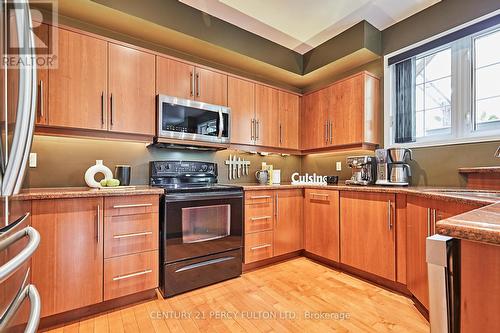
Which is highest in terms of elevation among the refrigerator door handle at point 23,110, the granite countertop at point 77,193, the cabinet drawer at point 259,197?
the refrigerator door handle at point 23,110

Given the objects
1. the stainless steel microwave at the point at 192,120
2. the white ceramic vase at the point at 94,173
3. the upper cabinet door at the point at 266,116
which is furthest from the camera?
the upper cabinet door at the point at 266,116

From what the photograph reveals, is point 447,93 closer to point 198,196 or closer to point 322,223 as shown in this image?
point 322,223

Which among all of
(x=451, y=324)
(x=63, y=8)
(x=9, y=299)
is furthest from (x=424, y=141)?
(x=63, y=8)

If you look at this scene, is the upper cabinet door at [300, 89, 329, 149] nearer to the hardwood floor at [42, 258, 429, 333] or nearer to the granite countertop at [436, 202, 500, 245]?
the hardwood floor at [42, 258, 429, 333]

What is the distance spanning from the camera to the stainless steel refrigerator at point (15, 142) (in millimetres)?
647

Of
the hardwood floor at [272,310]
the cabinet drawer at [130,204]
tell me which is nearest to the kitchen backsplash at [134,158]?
the cabinet drawer at [130,204]

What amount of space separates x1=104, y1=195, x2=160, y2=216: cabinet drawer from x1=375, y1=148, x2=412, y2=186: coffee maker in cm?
221

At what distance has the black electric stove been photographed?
6.31 ft

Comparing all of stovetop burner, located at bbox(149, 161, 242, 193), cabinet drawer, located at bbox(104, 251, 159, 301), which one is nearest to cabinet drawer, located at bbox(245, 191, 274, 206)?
stovetop burner, located at bbox(149, 161, 242, 193)

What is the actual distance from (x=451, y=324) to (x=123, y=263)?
6.31 feet

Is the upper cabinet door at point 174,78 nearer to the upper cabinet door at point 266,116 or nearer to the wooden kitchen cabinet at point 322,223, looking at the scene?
the upper cabinet door at point 266,116

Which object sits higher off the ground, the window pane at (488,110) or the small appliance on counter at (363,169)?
the window pane at (488,110)

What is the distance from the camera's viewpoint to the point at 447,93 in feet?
7.57

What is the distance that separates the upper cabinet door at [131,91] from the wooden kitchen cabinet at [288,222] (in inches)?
61.7
